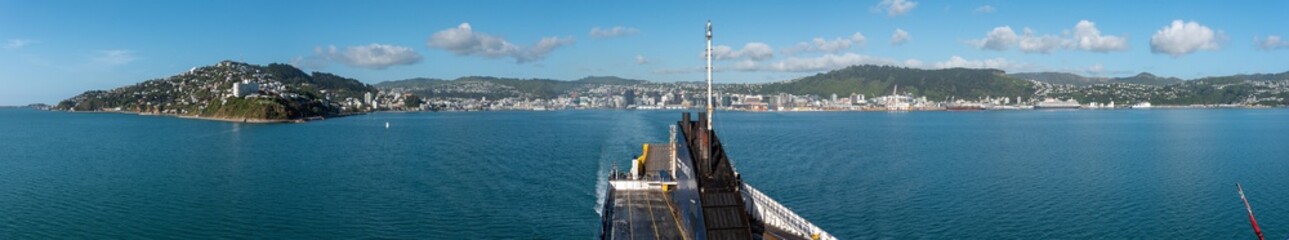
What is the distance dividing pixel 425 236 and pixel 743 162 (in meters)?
33.4

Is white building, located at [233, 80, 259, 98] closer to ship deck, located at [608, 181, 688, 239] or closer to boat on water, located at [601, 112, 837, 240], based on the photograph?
boat on water, located at [601, 112, 837, 240]

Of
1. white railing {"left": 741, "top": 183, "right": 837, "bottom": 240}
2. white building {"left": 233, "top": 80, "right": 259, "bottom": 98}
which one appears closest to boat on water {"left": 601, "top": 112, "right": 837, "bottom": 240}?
white railing {"left": 741, "top": 183, "right": 837, "bottom": 240}

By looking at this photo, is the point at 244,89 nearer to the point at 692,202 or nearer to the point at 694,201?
the point at 692,202

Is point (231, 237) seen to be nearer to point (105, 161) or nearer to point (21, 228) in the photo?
point (21, 228)

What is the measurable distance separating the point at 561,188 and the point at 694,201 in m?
26.8

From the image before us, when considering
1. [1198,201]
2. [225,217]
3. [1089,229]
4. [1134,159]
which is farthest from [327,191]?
[1134,159]

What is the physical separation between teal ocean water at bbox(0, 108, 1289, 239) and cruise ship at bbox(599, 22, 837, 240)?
2970mm

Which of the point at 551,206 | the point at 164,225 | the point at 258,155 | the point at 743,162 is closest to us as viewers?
the point at 164,225

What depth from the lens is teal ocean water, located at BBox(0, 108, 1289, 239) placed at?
32.6m

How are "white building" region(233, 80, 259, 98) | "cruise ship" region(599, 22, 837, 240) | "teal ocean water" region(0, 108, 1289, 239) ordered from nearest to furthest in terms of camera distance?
"cruise ship" region(599, 22, 837, 240) → "teal ocean water" region(0, 108, 1289, 239) → "white building" region(233, 80, 259, 98)

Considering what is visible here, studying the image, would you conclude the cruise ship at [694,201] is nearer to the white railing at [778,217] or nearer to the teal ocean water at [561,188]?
the white railing at [778,217]

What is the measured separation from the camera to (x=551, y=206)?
38.2 m

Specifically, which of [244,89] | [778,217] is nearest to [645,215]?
[778,217]

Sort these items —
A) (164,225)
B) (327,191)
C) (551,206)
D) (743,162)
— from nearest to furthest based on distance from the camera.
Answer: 1. (164,225)
2. (551,206)
3. (327,191)
4. (743,162)
